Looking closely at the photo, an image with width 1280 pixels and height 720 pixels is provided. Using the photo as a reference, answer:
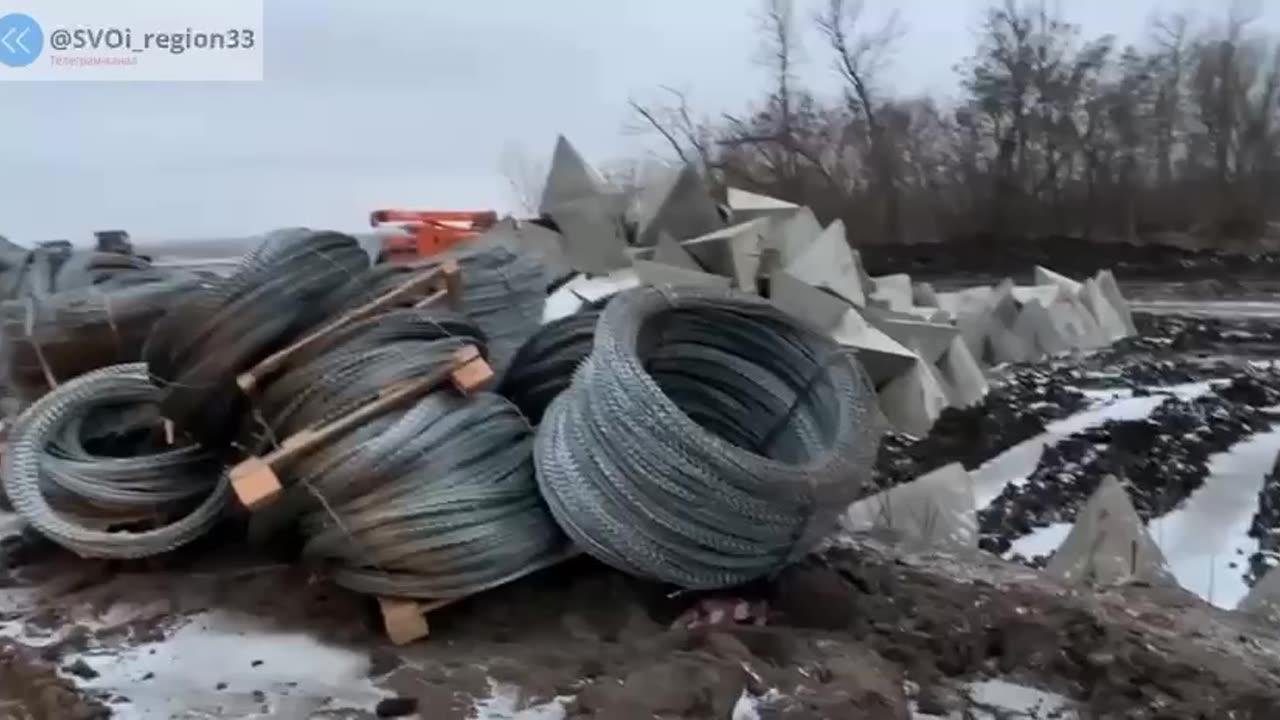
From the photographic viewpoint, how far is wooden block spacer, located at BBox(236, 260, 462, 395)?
255cm

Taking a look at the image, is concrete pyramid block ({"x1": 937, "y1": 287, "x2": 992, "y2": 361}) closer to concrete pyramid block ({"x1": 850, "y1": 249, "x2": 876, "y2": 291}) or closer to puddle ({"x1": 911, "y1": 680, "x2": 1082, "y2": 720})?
concrete pyramid block ({"x1": 850, "y1": 249, "x2": 876, "y2": 291})

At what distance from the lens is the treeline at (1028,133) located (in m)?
3.77

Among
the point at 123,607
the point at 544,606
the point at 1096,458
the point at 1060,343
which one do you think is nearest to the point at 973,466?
the point at 1096,458

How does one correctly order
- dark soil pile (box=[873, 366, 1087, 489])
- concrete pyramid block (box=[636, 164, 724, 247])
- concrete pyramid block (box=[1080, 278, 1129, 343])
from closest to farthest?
dark soil pile (box=[873, 366, 1087, 489]) → concrete pyramid block (box=[1080, 278, 1129, 343]) → concrete pyramid block (box=[636, 164, 724, 247])

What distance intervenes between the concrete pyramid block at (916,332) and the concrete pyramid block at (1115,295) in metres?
0.75

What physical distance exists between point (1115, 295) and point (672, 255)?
1855mm

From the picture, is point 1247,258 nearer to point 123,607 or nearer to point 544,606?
point 544,606

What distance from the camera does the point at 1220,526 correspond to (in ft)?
11.0

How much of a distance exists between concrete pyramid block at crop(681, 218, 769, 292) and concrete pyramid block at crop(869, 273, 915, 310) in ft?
1.62

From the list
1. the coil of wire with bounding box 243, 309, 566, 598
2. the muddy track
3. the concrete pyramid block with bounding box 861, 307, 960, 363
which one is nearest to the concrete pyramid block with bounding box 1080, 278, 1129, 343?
the concrete pyramid block with bounding box 861, 307, 960, 363

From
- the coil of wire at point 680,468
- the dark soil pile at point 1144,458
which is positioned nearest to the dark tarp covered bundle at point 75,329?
the coil of wire at point 680,468

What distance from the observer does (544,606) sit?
2.47 metres

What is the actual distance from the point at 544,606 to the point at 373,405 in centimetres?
50

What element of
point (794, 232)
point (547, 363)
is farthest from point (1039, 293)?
point (547, 363)
